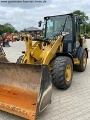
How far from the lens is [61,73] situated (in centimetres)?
538

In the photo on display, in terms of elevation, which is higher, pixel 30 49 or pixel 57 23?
pixel 57 23

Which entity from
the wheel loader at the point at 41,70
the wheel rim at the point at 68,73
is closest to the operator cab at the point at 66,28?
the wheel loader at the point at 41,70

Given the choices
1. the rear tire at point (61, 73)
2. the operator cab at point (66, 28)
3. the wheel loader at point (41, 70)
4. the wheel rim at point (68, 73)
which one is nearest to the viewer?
the wheel loader at point (41, 70)

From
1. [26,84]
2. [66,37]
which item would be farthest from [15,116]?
[66,37]

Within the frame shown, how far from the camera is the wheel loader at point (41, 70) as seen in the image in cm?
397

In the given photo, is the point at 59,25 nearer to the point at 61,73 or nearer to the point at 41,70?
the point at 61,73

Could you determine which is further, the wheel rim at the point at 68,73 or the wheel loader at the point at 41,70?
the wheel rim at the point at 68,73

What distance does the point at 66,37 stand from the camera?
7.11m

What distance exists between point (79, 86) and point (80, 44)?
2.41 meters

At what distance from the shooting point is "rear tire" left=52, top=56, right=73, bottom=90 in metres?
5.39

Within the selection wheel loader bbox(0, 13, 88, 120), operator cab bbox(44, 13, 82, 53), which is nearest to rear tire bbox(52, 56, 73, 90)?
wheel loader bbox(0, 13, 88, 120)

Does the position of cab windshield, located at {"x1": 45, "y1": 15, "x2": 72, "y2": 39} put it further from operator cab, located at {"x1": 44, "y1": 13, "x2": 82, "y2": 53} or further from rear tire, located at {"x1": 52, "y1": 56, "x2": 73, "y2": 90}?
rear tire, located at {"x1": 52, "y1": 56, "x2": 73, "y2": 90}

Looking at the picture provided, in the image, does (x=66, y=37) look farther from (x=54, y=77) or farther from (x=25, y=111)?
(x=25, y=111)

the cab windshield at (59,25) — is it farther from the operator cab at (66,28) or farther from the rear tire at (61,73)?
the rear tire at (61,73)
